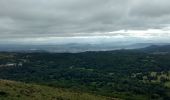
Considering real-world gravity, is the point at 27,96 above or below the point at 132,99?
above

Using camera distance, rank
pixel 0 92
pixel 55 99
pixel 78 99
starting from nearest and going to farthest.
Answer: pixel 0 92 → pixel 55 99 → pixel 78 99

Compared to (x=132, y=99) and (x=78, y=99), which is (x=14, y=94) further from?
(x=132, y=99)

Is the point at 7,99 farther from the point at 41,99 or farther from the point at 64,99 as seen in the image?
the point at 64,99

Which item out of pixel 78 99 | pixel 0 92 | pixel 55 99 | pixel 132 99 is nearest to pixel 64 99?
pixel 55 99

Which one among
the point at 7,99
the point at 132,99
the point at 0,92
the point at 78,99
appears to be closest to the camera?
the point at 7,99

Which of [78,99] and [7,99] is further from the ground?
[7,99]

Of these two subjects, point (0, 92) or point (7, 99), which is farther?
point (0, 92)

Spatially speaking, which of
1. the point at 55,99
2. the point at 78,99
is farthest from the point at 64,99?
the point at 78,99

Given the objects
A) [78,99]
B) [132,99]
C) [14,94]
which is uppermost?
[14,94]

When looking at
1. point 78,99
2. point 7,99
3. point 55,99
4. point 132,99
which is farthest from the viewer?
point 132,99
